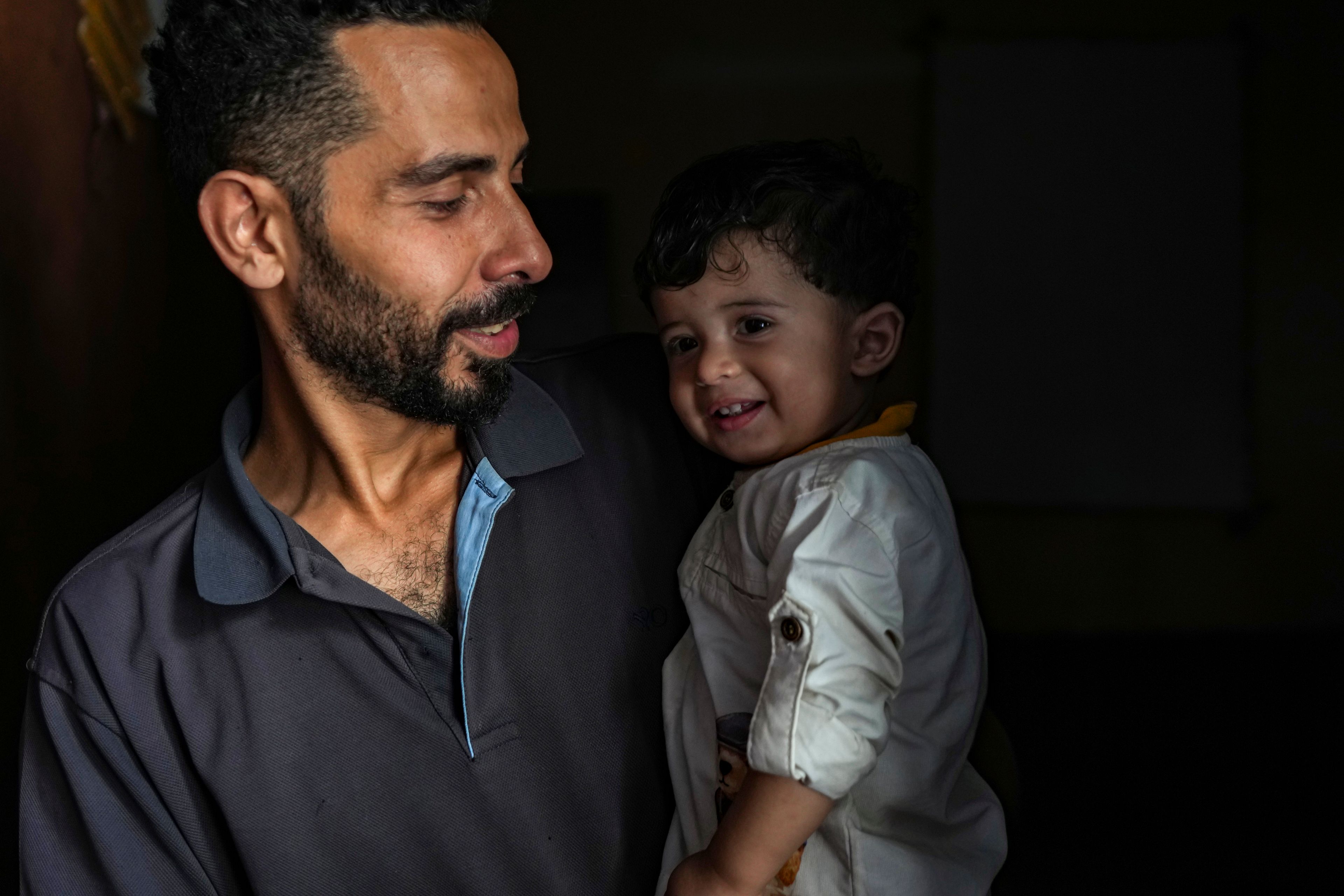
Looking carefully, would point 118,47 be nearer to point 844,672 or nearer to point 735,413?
point 735,413

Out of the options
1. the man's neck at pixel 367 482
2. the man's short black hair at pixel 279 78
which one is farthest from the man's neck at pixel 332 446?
the man's short black hair at pixel 279 78

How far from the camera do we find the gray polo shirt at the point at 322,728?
1172mm

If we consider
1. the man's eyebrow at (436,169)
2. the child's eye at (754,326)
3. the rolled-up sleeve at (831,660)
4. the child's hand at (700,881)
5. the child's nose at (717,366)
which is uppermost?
the man's eyebrow at (436,169)

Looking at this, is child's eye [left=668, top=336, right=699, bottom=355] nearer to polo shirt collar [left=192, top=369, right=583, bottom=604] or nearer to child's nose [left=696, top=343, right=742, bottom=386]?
child's nose [left=696, top=343, right=742, bottom=386]

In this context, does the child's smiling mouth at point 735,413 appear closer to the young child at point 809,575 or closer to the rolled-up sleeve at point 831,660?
the young child at point 809,575

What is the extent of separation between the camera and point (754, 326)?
46.7 inches

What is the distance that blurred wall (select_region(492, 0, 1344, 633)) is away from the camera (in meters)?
4.14

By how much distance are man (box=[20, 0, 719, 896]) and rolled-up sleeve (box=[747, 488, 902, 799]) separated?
0.32 metres

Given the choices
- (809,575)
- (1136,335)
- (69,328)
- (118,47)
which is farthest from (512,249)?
(1136,335)

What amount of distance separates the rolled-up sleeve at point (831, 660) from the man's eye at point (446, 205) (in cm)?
56

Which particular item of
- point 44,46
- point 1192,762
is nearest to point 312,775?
point 44,46

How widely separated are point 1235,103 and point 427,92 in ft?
12.7

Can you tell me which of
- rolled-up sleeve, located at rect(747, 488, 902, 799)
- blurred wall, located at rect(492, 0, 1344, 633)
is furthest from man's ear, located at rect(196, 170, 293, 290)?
blurred wall, located at rect(492, 0, 1344, 633)

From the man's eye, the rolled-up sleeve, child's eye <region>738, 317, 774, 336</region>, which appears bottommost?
the rolled-up sleeve
